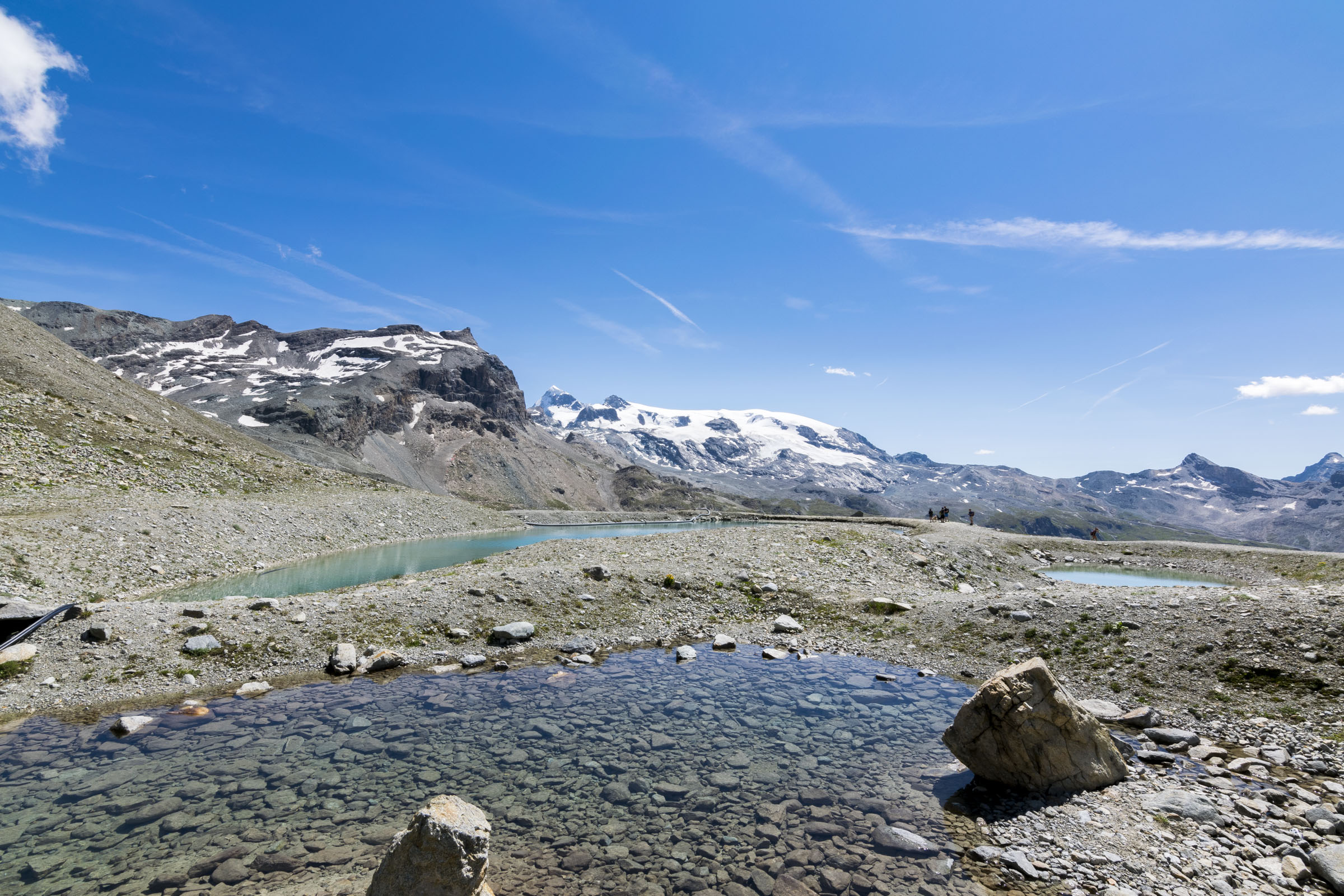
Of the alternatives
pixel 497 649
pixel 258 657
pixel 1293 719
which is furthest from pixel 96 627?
pixel 1293 719

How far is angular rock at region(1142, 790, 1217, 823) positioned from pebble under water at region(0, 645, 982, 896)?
12.3 feet

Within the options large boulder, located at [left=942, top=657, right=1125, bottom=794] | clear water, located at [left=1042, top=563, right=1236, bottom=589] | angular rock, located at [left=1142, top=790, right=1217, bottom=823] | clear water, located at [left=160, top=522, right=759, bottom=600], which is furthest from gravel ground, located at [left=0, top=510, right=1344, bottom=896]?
clear water, located at [left=1042, top=563, right=1236, bottom=589]

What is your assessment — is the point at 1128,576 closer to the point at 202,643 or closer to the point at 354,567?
the point at 202,643

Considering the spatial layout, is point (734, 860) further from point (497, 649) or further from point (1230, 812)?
point (497, 649)

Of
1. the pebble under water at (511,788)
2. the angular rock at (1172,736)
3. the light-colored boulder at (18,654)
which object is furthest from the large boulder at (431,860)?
the light-colored boulder at (18,654)

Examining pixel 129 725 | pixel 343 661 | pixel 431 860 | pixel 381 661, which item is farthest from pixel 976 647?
pixel 129 725

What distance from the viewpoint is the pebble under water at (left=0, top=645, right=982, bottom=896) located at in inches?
404

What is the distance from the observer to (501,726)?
16.1 metres

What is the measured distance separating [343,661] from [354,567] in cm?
3044

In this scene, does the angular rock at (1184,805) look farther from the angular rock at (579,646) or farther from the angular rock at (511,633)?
the angular rock at (511,633)

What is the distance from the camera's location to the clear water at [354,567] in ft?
113

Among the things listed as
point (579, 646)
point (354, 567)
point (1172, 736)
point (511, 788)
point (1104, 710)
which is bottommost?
point (354, 567)

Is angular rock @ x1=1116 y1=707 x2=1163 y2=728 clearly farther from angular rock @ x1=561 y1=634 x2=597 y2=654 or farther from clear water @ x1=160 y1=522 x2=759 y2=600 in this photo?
clear water @ x1=160 y1=522 x2=759 y2=600

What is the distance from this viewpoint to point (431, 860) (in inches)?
A: 330
